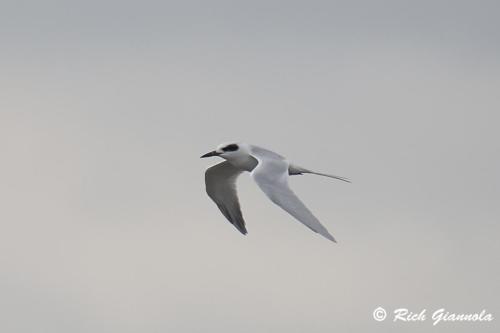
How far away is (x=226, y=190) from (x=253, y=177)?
18.5 ft

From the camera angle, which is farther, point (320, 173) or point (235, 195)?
point (235, 195)

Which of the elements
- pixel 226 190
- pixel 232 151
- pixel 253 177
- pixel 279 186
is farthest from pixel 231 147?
pixel 279 186

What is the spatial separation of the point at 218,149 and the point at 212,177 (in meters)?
2.07

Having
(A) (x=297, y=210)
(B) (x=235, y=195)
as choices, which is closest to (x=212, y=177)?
(B) (x=235, y=195)

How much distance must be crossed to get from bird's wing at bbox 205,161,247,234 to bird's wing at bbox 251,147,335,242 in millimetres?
2374

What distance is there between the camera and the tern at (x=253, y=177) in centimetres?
2672

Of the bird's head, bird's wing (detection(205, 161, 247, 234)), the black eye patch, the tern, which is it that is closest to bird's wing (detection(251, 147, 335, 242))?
the tern

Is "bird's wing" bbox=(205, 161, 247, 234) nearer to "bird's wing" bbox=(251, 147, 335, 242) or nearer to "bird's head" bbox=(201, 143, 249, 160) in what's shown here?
"bird's head" bbox=(201, 143, 249, 160)

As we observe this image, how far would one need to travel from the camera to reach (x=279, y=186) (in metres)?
28.3

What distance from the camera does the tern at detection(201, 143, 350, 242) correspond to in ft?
87.7

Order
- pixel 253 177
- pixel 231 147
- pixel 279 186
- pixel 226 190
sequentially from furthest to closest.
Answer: pixel 226 190, pixel 231 147, pixel 253 177, pixel 279 186

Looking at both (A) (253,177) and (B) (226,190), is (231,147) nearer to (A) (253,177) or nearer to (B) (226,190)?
(B) (226,190)

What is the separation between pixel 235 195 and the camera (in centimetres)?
3475

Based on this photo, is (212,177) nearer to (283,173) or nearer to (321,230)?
(283,173)
